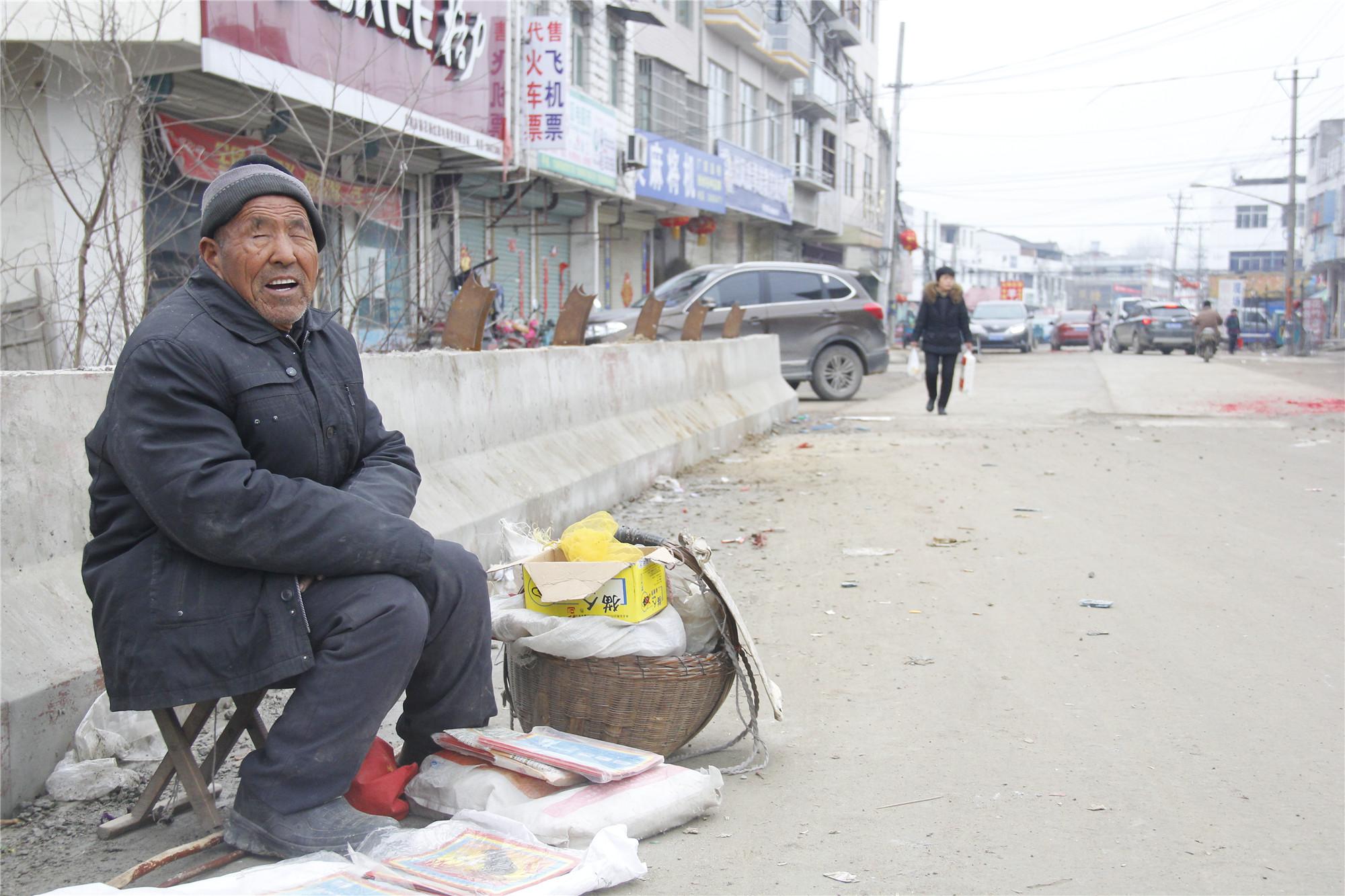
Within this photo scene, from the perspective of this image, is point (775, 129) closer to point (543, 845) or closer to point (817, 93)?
point (817, 93)

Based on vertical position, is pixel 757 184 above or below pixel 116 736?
above

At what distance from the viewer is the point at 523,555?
358cm

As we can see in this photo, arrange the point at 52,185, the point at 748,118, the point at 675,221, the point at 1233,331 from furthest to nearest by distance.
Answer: the point at 1233,331, the point at 748,118, the point at 675,221, the point at 52,185

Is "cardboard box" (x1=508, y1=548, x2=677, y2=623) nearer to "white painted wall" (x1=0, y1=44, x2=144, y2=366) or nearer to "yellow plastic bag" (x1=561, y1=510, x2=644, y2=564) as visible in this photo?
"yellow plastic bag" (x1=561, y1=510, x2=644, y2=564)

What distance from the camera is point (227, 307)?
2.68 m

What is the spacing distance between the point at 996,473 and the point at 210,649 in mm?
7593

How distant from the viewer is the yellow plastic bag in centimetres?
334

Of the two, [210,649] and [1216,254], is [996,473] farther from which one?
[1216,254]

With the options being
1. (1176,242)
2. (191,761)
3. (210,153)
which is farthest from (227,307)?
(1176,242)

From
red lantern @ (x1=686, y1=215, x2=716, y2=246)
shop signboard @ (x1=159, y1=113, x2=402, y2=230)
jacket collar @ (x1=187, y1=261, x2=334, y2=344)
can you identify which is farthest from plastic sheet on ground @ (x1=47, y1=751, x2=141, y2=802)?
red lantern @ (x1=686, y1=215, x2=716, y2=246)

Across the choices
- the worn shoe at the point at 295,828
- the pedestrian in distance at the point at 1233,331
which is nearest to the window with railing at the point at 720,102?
the pedestrian in distance at the point at 1233,331

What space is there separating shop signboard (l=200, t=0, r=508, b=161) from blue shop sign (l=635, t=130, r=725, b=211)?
766 cm

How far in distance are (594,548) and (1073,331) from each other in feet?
135

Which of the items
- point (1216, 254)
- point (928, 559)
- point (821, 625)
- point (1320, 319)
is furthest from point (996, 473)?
point (1216, 254)
